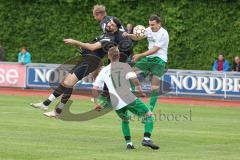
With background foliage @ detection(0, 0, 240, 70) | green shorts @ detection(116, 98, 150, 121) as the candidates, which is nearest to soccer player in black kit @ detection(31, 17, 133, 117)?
green shorts @ detection(116, 98, 150, 121)

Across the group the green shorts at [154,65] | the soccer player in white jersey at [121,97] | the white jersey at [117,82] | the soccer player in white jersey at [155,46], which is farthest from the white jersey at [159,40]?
the soccer player in white jersey at [121,97]

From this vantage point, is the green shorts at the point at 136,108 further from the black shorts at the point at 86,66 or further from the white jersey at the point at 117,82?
the black shorts at the point at 86,66

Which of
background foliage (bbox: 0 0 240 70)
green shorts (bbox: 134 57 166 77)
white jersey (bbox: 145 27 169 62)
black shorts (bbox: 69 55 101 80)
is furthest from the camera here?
background foliage (bbox: 0 0 240 70)

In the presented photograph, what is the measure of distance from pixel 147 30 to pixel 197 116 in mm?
5189

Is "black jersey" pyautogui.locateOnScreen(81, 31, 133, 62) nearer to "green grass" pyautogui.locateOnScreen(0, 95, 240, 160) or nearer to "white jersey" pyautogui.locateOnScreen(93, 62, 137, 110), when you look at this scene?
"white jersey" pyautogui.locateOnScreen(93, 62, 137, 110)

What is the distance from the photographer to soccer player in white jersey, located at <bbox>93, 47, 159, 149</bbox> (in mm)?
13789

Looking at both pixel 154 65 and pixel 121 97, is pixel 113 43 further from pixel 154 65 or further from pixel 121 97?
pixel 154 65

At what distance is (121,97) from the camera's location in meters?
13.9

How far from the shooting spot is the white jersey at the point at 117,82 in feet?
45.4

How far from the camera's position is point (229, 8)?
3219 centimetres

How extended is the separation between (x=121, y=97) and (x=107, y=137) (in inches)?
84.7

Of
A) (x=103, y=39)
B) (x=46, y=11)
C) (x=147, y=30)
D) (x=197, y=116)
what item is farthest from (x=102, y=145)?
(x=46, y=11)

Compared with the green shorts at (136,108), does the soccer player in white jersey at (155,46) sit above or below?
above

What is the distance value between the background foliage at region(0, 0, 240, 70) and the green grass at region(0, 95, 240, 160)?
34.6 feet
